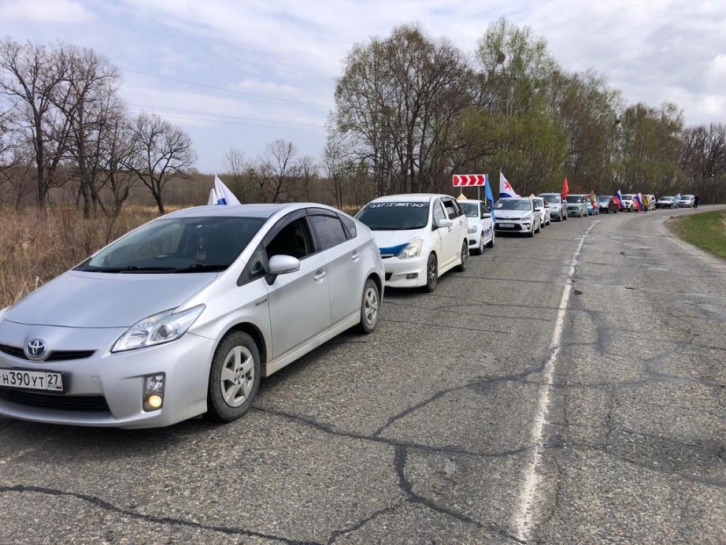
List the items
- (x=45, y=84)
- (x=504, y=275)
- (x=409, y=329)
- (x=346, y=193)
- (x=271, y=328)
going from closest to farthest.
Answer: (x=271, y=328), (x=409, y=329), (x=504, y=275), (x=45, y=84), (x=346, y=193)

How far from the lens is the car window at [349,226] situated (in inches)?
257

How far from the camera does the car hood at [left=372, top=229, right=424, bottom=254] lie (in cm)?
923

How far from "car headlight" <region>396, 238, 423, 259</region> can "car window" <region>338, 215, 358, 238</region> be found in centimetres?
256

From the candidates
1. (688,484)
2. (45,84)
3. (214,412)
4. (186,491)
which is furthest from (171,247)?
(45,84)

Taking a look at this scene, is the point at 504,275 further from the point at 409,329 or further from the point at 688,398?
the point at 688,398

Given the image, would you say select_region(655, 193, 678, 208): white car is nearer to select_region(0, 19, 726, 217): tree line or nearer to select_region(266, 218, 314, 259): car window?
select_region(0, 19, 726, 217): tree line

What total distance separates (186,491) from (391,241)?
6649 mm

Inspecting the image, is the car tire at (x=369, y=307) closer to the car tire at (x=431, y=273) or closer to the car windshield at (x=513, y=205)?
the car tire at (x=431, y=273)

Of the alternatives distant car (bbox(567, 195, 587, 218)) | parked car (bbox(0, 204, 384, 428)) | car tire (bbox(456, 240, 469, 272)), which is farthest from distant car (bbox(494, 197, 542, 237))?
distant car (bbox(567, 195, 587, 218))

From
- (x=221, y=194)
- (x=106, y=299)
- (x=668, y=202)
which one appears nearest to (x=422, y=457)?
(x=106, y=299)

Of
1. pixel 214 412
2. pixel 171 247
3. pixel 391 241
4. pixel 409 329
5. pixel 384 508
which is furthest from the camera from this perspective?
pixel 391 241

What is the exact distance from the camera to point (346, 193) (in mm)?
52250

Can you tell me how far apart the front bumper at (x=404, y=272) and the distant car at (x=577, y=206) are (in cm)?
3874

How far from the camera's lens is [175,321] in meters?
3.71
